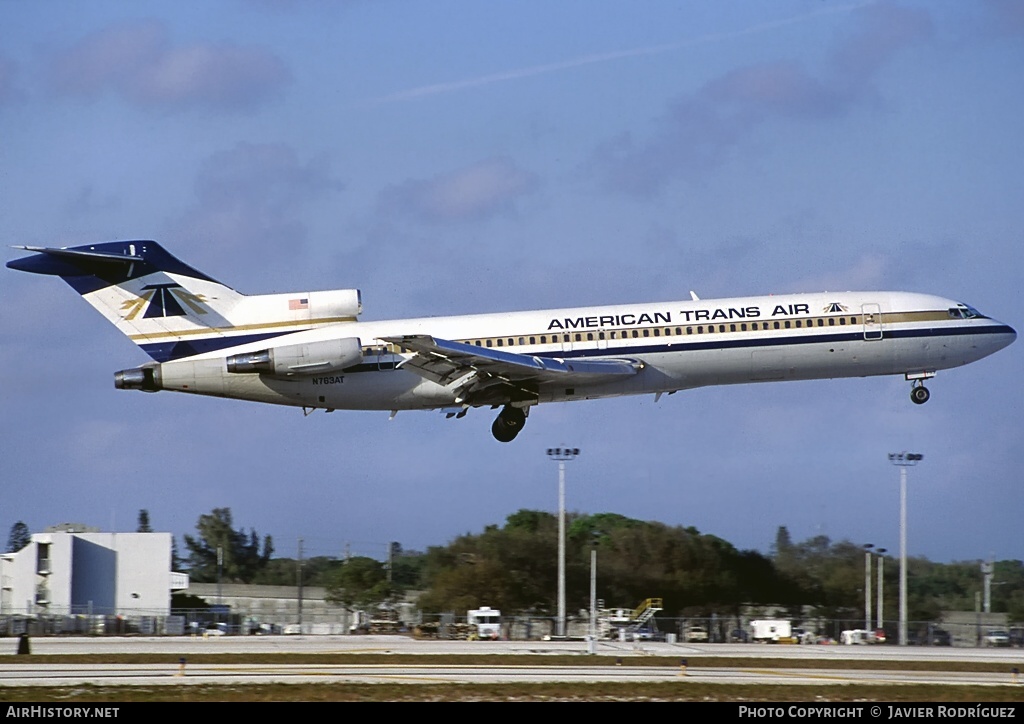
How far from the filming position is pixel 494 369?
35312 millimetres

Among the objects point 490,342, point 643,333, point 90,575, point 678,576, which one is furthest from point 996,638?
point 90,575

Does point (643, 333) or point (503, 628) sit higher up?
point (643, 333)

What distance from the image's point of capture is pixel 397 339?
33562 millimetres

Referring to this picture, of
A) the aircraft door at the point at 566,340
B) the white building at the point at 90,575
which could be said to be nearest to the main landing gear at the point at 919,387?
the aircraft door at the point at 566,340

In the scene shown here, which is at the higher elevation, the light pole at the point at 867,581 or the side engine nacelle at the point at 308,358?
the side engine nacelle at the point at 308,358

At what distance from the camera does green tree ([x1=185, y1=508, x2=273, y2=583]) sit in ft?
230

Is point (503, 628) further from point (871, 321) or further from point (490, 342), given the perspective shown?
point (871, 321)

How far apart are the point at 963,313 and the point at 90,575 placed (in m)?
38.5

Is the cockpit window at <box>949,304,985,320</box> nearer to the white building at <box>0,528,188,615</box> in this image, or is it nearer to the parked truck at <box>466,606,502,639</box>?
the parked truck at <box>466,606,502,639</box>

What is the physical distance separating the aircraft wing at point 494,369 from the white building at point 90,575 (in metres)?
25.4

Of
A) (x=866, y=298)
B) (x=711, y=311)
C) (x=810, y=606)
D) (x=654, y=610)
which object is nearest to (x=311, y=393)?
(x=711, y=311)

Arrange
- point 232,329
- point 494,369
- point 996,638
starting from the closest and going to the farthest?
point 494,369, point 232,329, point 996,638

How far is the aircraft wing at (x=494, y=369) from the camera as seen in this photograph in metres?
34.4

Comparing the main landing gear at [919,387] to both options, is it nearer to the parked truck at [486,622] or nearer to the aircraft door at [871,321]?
the aircraft door at [871,321]
